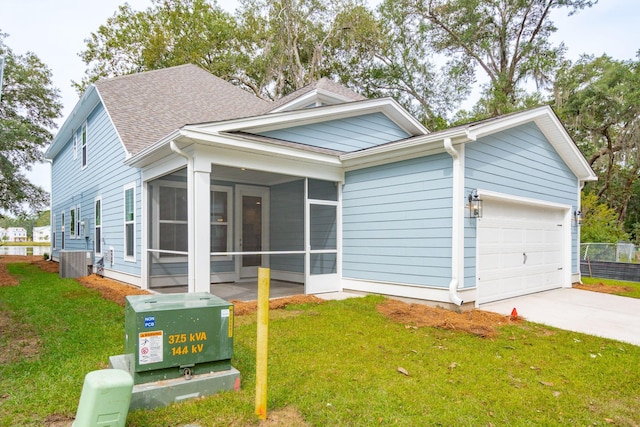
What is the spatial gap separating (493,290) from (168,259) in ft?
23.2

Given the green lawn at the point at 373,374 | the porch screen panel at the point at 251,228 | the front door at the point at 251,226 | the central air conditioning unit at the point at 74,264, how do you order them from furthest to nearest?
the central air conditioning unit at the point at 74,264 < the porch screen panel at the point at 251,228 < the front door at the point at 251,226 < the green lawn at the point at 373,374

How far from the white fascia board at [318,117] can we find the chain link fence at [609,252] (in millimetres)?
7976

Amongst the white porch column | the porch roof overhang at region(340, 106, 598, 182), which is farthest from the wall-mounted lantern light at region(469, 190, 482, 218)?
the white porch column

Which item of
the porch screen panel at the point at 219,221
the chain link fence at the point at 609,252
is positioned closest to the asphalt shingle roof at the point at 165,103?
the porch screen panel at the point at 219,221

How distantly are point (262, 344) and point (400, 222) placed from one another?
4742 mm

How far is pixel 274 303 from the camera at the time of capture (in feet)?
21.2

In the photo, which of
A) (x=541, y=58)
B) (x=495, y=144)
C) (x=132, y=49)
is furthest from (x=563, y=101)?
(x=132, y=49)

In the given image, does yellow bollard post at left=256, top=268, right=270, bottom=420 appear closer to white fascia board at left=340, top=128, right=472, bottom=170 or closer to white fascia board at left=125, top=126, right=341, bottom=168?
white fascia board at left=125, top=126, right=341, bottom=168

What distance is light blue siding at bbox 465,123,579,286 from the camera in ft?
20.9

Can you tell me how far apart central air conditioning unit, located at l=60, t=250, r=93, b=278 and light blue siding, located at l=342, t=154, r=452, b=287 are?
770cm

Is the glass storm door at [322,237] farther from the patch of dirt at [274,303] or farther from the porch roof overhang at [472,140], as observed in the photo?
the porch roof overhang at [472,140]

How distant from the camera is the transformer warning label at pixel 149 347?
264 centimetres

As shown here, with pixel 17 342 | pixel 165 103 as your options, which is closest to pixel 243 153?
pixel 17 342

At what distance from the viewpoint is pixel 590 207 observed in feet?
57.1
